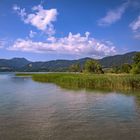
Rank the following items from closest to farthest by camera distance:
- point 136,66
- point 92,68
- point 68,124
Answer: point 68,124
point 136,66
point 92,68

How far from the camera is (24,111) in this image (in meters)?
17.8

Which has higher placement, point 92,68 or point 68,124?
point 92,68

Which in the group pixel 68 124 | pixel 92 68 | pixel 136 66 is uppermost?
pixel 136 66

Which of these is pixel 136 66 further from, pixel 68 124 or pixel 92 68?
pixel 68 124

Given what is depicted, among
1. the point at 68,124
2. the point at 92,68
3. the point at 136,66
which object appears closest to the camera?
the point at 68,124

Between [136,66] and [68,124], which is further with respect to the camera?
[136,66]

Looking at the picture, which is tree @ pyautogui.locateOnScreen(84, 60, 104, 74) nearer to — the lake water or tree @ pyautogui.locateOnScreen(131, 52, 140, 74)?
tree @ pyautogui.locateOnScreen(131, 52, 140, 74)

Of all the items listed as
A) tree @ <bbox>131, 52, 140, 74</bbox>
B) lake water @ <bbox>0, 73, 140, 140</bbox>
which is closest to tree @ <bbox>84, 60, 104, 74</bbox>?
tree @ <bbox>131, 52, 140, 74</bbox>

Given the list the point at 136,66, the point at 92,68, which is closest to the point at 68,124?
the point at 136,66

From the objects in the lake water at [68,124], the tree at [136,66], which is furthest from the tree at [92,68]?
the lake water at [68,124]

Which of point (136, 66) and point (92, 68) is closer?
point (136, 66)

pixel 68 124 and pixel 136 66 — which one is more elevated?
pixel 136 66

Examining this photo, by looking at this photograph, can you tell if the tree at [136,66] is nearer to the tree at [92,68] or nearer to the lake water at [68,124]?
the tree at [92,68]

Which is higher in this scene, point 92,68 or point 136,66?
point 136,66
